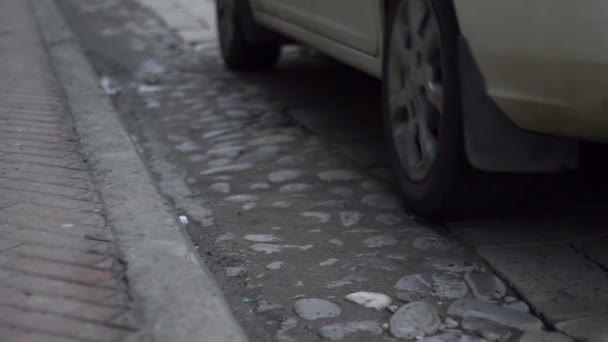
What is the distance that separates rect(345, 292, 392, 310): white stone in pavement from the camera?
308cm

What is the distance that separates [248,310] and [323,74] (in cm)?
406

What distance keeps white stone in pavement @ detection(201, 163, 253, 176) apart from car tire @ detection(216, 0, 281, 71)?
170 centimetres

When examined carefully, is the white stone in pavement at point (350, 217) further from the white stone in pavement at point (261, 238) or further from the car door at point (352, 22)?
the car door at point (352, 22)

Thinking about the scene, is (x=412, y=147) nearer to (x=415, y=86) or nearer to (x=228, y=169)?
(x=415, y=86)

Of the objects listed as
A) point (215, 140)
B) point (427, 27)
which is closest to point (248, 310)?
point (427, 27)

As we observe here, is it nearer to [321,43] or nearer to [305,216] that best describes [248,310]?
[305,216]

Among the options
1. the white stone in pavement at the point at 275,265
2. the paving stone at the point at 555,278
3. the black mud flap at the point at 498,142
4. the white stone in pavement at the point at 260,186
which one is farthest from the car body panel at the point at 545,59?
the white stone in pavement at the point at 260,186

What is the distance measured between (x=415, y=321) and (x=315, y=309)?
316mm

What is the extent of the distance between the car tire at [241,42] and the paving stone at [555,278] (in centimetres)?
328

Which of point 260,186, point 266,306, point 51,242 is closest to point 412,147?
point 260,186

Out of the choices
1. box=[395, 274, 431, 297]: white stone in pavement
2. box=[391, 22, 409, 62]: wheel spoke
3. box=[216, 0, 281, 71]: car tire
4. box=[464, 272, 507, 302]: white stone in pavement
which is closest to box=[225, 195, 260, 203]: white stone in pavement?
box=[391, 22, 409, 62]: wheel spoke

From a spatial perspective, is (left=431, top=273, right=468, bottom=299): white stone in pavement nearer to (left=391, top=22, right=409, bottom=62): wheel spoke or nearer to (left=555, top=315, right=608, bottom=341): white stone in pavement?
(left=555, top=315, right=608, bottom=341): white stone in pavement

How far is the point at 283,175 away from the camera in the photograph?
15.1 ft

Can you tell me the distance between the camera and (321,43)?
15.5 feet
